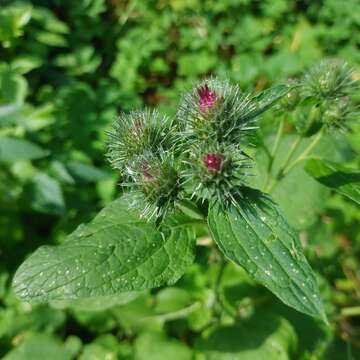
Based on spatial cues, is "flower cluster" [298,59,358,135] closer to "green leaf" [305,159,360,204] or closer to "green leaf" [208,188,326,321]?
"green leaf" [305,159,360,204]

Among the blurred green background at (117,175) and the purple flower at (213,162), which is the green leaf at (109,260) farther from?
the blurred green background at (117,175)

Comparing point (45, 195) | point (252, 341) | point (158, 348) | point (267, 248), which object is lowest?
point (158, 348)

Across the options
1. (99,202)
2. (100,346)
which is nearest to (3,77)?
(99,202)

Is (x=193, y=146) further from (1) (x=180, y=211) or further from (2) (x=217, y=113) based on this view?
(1) (x=180, y=211)

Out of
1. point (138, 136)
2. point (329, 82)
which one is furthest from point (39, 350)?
point (329, 82)

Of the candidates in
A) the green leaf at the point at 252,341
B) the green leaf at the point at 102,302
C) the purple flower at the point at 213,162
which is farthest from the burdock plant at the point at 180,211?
the green leaf at the point at 252,341

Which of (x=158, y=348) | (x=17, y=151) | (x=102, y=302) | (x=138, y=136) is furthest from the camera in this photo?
(x=17, y=151)
